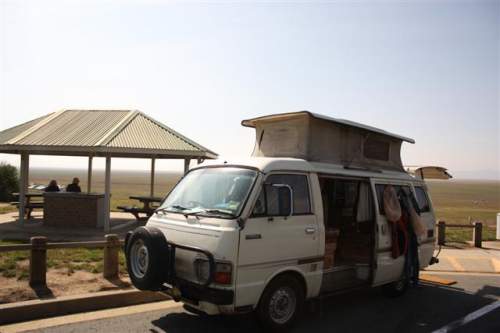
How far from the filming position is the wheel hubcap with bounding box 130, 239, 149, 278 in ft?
18.9

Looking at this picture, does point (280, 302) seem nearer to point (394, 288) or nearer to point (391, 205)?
point (391, 205)

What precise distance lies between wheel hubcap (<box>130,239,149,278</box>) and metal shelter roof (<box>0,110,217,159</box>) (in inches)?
306

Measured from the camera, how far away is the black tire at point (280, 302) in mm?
5602

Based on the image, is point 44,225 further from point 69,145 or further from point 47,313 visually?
point 47,313

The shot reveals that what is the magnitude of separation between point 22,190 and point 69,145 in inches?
109

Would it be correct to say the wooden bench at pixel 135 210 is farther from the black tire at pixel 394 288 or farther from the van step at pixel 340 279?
the van step at pixel 340 279

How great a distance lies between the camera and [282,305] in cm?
586

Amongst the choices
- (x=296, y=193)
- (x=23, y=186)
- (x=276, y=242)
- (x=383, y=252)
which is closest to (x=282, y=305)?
(x=276, y=242)

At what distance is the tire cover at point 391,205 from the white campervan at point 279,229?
0.09 m

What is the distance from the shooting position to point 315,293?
6.36m

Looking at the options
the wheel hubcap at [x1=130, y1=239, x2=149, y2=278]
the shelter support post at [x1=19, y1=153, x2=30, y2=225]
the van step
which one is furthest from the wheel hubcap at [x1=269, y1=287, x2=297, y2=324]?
the shelter support post at [x1=19, y1=153, x2=30, y2=225]

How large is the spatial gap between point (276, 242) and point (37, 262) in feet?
12.7

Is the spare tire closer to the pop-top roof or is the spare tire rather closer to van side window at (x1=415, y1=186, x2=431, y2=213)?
the pop-top roof

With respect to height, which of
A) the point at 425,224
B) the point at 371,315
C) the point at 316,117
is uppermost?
the point at 316,117
